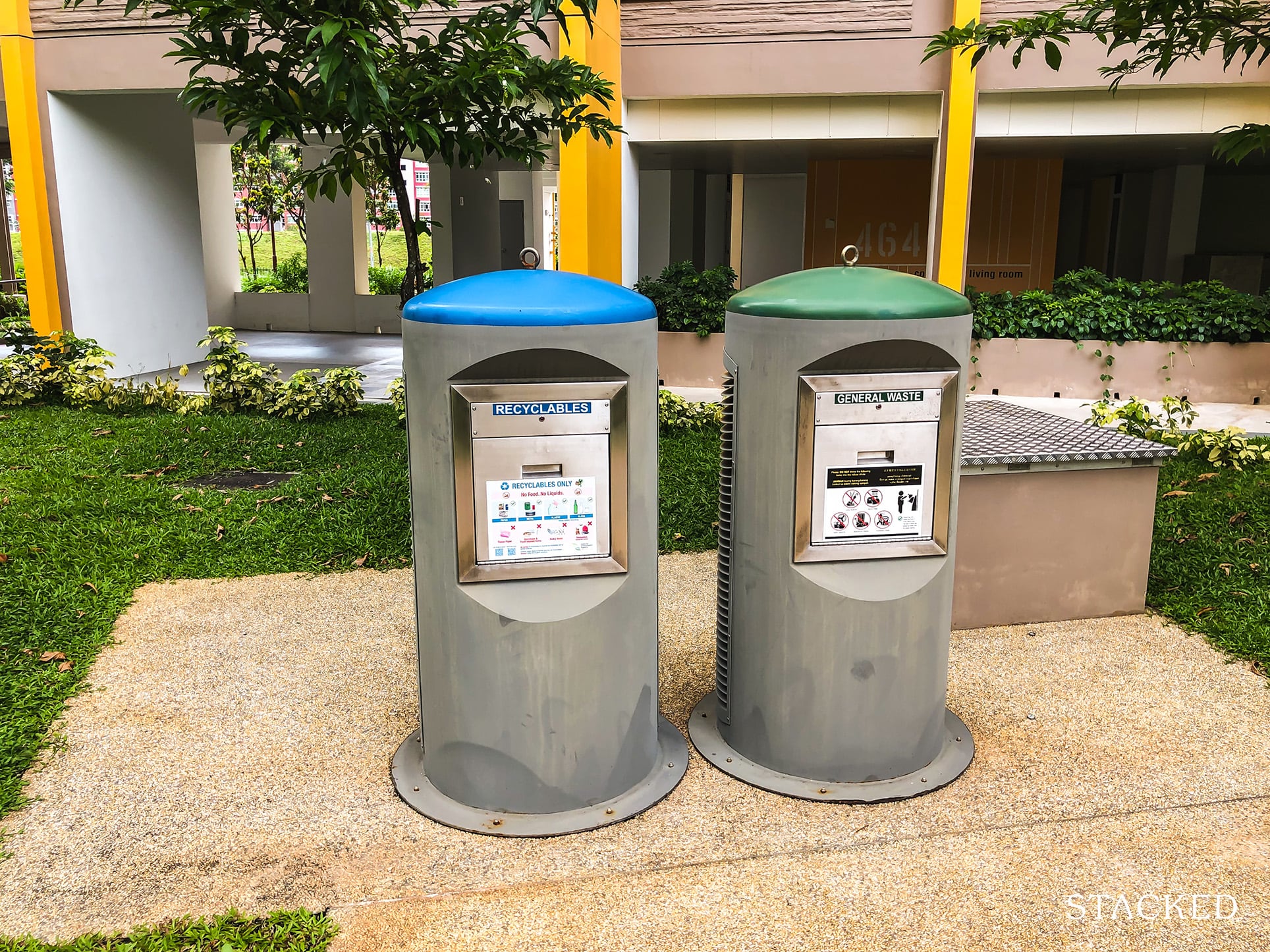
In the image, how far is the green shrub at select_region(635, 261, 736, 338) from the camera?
490 inches

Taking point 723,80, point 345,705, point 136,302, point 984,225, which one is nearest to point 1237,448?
point 723,80

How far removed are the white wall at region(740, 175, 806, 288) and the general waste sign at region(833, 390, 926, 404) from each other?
18.4m

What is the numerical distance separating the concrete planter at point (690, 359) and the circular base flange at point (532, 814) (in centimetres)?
893

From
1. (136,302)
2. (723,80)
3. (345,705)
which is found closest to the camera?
(345,705)

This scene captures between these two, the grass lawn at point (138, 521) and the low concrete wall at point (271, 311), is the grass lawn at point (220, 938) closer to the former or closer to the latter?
the grass lawn at point (138, 521)

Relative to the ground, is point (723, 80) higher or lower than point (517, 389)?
higher

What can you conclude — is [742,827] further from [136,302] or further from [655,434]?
[136,302]

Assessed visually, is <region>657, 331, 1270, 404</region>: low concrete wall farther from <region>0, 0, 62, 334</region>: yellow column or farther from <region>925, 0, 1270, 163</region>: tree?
<region>0, 0, 62, 334</region>: yellow column

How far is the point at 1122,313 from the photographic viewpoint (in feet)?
38.2

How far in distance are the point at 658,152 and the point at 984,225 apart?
5839mm

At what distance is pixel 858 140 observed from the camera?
12.2 meters

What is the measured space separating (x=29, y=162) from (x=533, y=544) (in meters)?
11.2

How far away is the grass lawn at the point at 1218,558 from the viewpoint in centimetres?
517

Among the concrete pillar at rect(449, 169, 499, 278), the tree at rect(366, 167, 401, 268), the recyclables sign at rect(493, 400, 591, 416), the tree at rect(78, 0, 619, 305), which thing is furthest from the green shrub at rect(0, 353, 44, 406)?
the tree at rect(366, 167, 401, 268)
